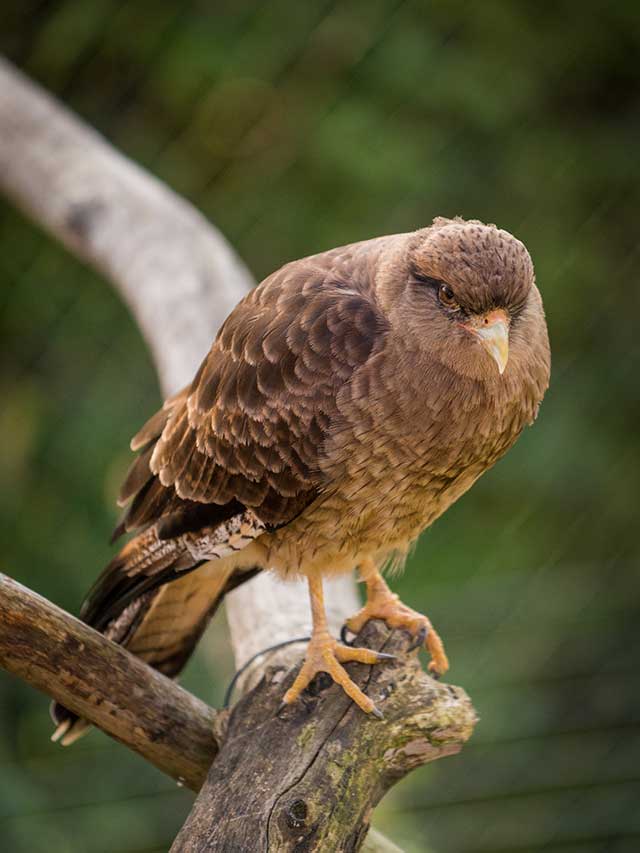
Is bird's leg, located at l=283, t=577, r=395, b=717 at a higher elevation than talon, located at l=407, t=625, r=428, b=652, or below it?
below

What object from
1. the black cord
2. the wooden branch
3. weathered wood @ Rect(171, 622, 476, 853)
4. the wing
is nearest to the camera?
weathered wood @ Rect(171, 622, 476, 853)

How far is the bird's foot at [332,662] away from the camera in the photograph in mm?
1668

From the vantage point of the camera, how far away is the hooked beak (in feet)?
5.42

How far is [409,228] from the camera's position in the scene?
12.0 ft

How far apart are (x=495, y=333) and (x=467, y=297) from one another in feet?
0.23

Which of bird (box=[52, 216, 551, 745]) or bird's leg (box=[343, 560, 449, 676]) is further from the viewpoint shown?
bird's leg (box=[343, 560, 449, 676])

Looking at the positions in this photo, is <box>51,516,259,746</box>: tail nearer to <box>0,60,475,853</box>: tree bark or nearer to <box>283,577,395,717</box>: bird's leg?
<box>0,60,475,853</box>: tree bark

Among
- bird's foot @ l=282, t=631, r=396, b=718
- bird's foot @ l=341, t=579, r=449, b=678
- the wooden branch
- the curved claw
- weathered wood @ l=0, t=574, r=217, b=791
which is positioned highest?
the wooden branch

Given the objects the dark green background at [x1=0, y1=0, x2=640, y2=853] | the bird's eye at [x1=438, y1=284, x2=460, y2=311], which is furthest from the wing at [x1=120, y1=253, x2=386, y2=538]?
the dark green background at [x1=0, y1=0, x2=640, y2=853]

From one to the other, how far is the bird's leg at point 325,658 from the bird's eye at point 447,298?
0.53 meters

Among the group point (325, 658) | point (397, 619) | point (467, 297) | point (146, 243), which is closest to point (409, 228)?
point (146, 243)

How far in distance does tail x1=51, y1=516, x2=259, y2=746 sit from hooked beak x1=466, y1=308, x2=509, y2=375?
0.53 metres

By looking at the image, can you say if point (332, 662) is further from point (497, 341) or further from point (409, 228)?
point (409, 228)

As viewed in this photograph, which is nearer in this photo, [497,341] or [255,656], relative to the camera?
[497,341]
